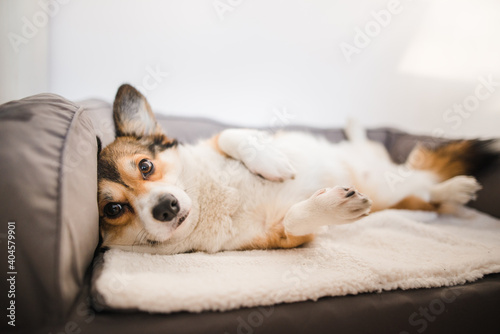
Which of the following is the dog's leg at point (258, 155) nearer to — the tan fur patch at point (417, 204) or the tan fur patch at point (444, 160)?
the tan fur patch at point (417, 204)

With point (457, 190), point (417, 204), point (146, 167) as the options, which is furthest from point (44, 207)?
point (457, 190)

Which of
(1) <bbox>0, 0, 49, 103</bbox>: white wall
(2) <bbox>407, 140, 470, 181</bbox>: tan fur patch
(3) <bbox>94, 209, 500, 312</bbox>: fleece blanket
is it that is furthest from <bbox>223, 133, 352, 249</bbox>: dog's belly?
(1) <bbox>0, 0, 49, 103</bbox>: white wall

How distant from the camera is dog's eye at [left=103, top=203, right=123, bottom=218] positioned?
3.66ft

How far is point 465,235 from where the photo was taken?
1.46 metres

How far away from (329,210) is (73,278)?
90 centimetres

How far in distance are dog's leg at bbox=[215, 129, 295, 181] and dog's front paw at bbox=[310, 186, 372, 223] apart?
11.8 inches

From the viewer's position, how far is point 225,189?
4.33 ft

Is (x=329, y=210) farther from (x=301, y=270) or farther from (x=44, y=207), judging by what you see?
(x=44, y=207)

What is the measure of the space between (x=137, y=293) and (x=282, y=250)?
0.65 m

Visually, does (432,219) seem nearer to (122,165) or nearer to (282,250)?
(282,250)

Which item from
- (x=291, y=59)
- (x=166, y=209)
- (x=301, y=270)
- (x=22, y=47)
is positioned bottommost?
(x=301, y=270)

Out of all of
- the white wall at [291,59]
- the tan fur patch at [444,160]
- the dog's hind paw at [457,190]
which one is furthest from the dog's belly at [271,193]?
the white wall at [291,59]

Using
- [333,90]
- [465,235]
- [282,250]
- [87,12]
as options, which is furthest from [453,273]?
[87,12]

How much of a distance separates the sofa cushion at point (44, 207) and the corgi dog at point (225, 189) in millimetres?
179
